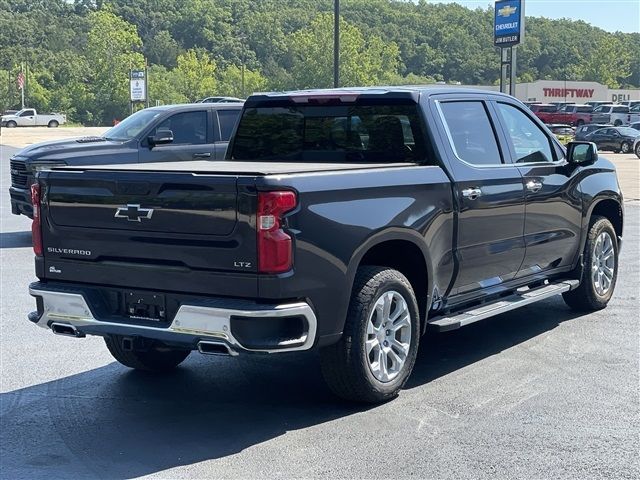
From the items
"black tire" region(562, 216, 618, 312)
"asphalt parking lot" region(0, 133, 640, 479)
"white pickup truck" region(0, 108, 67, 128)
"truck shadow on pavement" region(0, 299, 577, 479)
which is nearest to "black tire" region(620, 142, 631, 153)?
"black tire" region(562, 216, 618, 312)

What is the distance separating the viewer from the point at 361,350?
5.26 metres

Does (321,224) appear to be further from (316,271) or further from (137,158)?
(137,158)

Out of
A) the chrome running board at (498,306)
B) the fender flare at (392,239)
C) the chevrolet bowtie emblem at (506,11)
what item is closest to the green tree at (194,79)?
the chevrolet bowtie emblem at (506,11)

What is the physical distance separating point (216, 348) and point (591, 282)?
4.34 meters

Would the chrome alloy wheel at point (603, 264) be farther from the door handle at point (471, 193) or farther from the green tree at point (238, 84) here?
the green tree at point (238, 84)

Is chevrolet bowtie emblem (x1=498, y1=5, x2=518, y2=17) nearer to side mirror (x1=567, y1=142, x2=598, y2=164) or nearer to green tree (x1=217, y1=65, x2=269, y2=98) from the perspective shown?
side mirror (x1=567, y1=142, x2=598, y2=164)

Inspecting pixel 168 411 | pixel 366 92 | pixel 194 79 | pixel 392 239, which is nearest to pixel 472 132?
pixel 366 92

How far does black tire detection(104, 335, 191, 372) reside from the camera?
20.3 feet

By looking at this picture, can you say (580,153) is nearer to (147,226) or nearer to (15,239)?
(147,226)

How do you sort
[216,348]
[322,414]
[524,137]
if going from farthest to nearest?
[524,137] → [322,414] → [216,348]

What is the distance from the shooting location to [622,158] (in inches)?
1455

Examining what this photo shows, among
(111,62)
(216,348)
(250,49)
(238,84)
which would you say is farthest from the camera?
(250,49)

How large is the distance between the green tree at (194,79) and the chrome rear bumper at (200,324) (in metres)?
104

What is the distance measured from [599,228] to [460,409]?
3.26 metres
